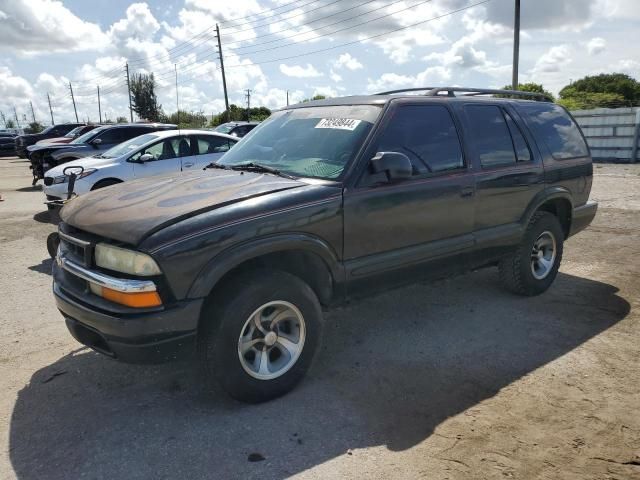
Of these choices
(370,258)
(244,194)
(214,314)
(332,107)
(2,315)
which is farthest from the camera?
(2,315)

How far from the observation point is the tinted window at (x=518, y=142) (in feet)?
15.7

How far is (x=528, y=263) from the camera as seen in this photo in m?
5.03

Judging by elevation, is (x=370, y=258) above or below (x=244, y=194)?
below

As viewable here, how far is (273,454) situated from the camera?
2.79 meters

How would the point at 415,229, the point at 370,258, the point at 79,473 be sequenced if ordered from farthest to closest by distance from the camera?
the point at 415,229 < the point at 370,258 < the point at 79,473

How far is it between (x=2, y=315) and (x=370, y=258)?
3.61 m

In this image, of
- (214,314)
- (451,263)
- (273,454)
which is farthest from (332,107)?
(273,454)

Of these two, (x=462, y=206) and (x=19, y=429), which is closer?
(x=19, y=429)

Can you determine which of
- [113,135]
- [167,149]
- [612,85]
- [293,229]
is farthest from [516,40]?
[612,85]

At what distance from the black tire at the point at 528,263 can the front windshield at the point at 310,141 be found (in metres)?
2.10

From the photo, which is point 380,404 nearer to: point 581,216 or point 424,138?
point 424,138

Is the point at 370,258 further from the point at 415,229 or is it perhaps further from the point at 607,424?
the point at 607,424

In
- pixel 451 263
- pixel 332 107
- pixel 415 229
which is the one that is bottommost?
pixel 451 263

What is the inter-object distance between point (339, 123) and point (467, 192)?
1217 mm
